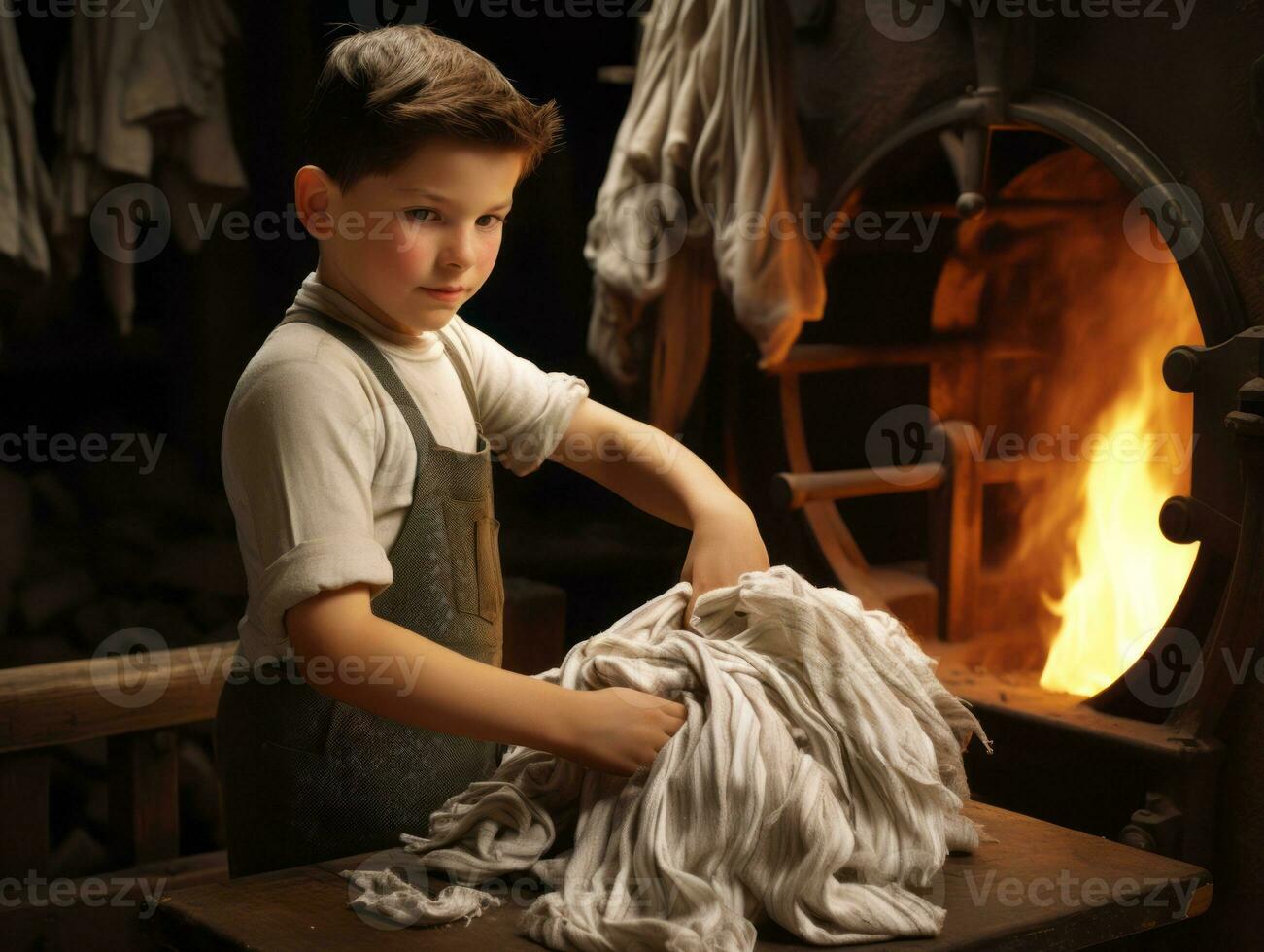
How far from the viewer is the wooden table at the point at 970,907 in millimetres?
1314

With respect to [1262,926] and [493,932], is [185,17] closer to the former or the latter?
[493,932]

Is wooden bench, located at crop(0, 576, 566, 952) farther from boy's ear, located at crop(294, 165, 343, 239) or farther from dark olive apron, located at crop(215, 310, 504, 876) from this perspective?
boy's ear, located at crop(294, 165, 343, 239)

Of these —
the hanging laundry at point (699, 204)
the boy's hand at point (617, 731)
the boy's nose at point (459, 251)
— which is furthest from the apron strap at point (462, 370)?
the hanging laundry at point (699, 204)

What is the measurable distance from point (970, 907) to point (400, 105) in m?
0.96

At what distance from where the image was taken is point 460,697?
1402mm

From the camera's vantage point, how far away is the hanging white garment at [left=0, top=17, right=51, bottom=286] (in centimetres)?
259

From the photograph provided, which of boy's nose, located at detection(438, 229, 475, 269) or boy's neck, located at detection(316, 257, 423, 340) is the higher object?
boy's nose, located at detection(438, 229, 475, 269)

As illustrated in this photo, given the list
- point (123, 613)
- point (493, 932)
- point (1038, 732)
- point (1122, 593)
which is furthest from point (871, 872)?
point (123, 613)

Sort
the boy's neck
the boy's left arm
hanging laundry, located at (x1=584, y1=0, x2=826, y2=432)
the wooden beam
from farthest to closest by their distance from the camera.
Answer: hanging laundry, located at (x1=584, y1=0, x2=826, y2=432), the wooden beam, the boy's left arm, the boy's neck

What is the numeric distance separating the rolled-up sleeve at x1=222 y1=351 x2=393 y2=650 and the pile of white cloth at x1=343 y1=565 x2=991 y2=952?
267 millimetres

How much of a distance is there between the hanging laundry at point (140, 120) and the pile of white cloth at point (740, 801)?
1.71m

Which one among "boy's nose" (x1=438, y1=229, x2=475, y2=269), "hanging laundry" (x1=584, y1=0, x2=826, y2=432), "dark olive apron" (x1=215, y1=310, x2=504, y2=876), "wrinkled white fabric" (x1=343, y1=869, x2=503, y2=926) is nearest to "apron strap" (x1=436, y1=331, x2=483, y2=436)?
"dark olive apron" (x1=215, y1=310, x2=504, y2=876)

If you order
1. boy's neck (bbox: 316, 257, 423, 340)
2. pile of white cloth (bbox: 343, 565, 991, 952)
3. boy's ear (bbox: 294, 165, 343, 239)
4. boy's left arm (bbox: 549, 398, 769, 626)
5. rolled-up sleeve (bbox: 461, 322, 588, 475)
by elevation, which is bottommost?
pile of white cloth (bbox: 343, 565, 991, 952)

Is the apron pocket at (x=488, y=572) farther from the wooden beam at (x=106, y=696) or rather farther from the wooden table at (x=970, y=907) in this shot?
the wooden beam at (x=106, y=696)
